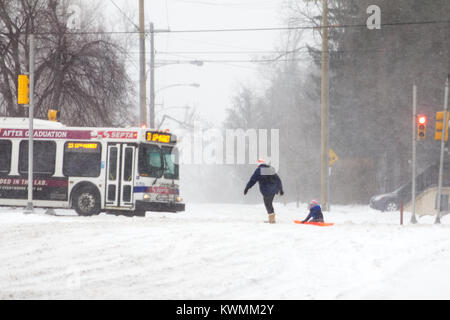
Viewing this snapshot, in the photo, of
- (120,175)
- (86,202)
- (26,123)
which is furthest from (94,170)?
(26,123)

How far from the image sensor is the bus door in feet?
80.5

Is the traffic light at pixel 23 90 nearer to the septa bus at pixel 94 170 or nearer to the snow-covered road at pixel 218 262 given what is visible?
the septa bus at pixel 94 170

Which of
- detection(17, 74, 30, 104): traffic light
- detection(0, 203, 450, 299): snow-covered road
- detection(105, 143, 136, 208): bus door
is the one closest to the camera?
detection(0, 203, 450, 299): snow-covered road

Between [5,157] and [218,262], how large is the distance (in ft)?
48.3

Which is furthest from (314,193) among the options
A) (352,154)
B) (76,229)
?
(76,229)

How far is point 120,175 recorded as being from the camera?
2469 centimetres

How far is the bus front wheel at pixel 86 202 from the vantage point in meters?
24.6

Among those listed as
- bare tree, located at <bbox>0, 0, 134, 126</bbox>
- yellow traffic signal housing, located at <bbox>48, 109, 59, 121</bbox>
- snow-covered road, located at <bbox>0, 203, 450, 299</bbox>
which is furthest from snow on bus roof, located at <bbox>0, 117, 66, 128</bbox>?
snow-covered road, located at <bbox>0, 203, 450, 299</bbox>

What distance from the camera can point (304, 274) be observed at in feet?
38.9

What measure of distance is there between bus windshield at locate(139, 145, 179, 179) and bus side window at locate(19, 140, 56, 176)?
2.90 metres

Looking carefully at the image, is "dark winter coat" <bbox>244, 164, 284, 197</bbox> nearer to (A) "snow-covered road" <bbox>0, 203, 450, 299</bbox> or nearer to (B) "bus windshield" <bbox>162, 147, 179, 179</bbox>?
(A) "snow-covered road" <bbox>0, 203, 450, 299</bbox>

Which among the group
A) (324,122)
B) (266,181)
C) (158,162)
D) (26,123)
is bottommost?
(266,181)

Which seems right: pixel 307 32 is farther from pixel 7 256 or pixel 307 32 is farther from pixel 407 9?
pixel 7 256

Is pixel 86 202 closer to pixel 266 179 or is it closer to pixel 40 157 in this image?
pixel 40 157
